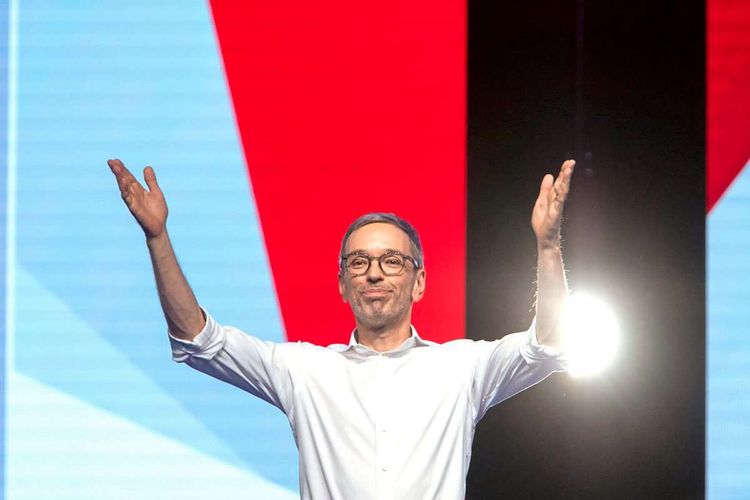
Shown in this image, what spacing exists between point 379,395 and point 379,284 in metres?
0.29

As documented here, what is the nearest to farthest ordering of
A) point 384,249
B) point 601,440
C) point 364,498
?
point 364,498 → point 384,249 → point 601,440

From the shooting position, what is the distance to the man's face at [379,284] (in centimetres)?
288

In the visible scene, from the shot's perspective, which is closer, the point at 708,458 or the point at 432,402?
the point at 432,402

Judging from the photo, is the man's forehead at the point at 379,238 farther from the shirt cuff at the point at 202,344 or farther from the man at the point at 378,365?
the shirt cuff at the point at 202,344

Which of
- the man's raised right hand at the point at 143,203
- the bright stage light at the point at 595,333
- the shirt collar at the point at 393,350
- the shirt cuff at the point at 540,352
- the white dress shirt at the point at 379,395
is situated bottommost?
the white dress shirt at the point at 379,395

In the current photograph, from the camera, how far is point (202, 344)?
2768mm

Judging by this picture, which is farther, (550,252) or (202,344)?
(202,344)

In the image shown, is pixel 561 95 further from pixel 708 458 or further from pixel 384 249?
pixel 708 458

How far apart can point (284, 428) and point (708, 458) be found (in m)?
1.31

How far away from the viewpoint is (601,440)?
338cm

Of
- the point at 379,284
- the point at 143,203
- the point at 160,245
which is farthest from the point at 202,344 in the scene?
the point at 379,284

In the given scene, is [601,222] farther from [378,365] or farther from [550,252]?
[378,365]

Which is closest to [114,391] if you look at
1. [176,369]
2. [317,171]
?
[176,369]

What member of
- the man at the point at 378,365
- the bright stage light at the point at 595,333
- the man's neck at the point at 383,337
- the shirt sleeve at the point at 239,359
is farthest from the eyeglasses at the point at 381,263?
the bright stage light at the point at 595,333
